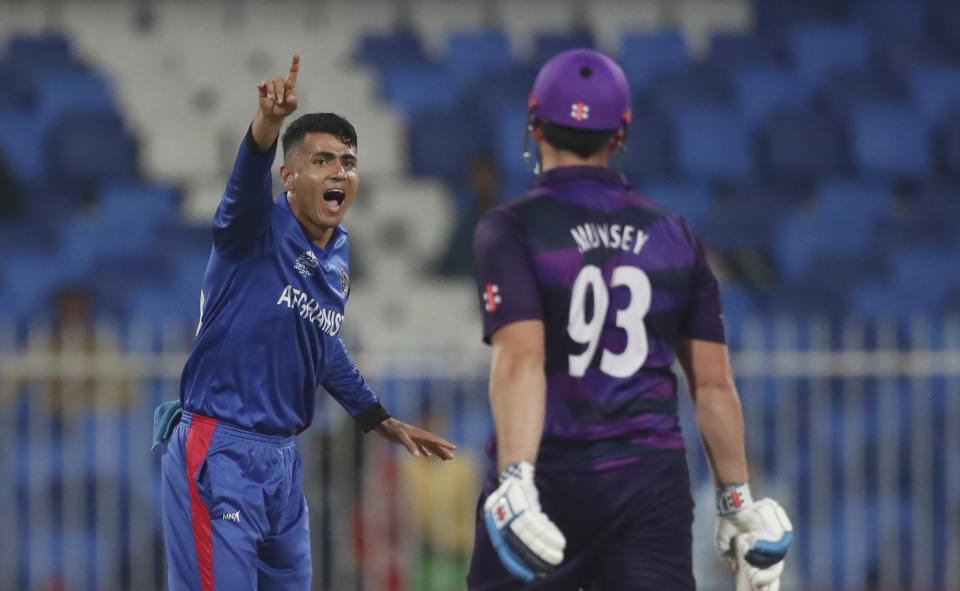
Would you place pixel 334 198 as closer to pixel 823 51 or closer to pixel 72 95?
pixel 72 95

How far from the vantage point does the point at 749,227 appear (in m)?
11.8

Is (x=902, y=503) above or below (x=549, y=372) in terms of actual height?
below

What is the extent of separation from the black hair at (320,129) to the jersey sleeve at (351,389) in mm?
669

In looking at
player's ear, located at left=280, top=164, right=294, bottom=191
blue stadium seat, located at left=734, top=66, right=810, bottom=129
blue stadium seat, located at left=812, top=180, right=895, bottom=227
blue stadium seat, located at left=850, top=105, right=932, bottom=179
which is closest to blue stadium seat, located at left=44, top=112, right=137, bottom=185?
blue stadium seat, located at left=734, top=66, right=810, bottom=129

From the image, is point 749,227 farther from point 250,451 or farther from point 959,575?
point 250,451

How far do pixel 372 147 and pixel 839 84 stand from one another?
4.00 m

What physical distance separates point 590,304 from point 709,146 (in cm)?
881

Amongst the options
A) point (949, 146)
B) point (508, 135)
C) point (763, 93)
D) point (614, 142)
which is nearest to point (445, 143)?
point (508, 135)

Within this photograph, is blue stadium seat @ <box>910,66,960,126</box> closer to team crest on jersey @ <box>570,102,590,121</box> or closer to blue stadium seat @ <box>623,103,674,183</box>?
blue stadium seat @ <box>623,103,674,183</box>

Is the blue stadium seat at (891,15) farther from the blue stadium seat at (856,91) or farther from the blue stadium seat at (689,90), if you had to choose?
the blue stadium seat at (689,90)

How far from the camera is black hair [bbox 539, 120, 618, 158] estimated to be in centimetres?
430

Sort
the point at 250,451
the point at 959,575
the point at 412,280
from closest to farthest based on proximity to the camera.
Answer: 1. the point at 250,451
2. the point at 959,575
3. the point at 412,280

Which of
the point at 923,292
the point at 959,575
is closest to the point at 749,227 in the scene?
the point at 923,292

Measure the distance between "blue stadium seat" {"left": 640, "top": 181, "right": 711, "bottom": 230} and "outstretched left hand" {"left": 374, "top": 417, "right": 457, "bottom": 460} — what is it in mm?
6931
